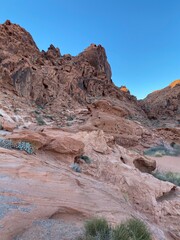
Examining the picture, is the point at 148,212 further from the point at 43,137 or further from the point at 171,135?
the point at 171,135

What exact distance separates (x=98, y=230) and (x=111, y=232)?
0.16 metres

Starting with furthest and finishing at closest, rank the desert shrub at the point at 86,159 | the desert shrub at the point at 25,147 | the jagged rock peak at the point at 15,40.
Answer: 1. the jagged rock peak at the point at 15,40
2. the desert shrub at the point at 86,159
3. the desert shrub at the point at 25,147

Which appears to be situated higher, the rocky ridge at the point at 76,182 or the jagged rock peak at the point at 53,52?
the jagged rock peak at the point at 53,52

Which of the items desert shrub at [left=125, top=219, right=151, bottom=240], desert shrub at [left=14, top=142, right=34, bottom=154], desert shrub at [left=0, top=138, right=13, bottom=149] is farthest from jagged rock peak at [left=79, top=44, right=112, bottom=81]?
desert shrub at [left=125, top=219, right=151, bottom=240]

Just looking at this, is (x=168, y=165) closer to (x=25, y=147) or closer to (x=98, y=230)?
(x=25, y=147)

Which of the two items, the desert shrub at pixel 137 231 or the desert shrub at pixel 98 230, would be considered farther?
the desert shrub at pixel 137 231

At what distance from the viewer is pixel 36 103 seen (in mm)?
25391

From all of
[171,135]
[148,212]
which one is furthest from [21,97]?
[148,212]

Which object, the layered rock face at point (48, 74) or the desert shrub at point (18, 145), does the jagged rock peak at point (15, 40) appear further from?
the desert shrub at point (18, 145)

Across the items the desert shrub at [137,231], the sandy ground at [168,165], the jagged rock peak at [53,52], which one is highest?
the jagged rock peak at [53,52]

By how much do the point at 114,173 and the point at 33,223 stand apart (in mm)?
4531

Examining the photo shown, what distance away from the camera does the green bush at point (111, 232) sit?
8.27 feet

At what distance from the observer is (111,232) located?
2633 mm

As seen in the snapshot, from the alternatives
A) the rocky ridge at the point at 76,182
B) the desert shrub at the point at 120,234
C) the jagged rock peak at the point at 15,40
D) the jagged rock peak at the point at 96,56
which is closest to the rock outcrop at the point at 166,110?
the jagged rock peak at the point at 96,56
